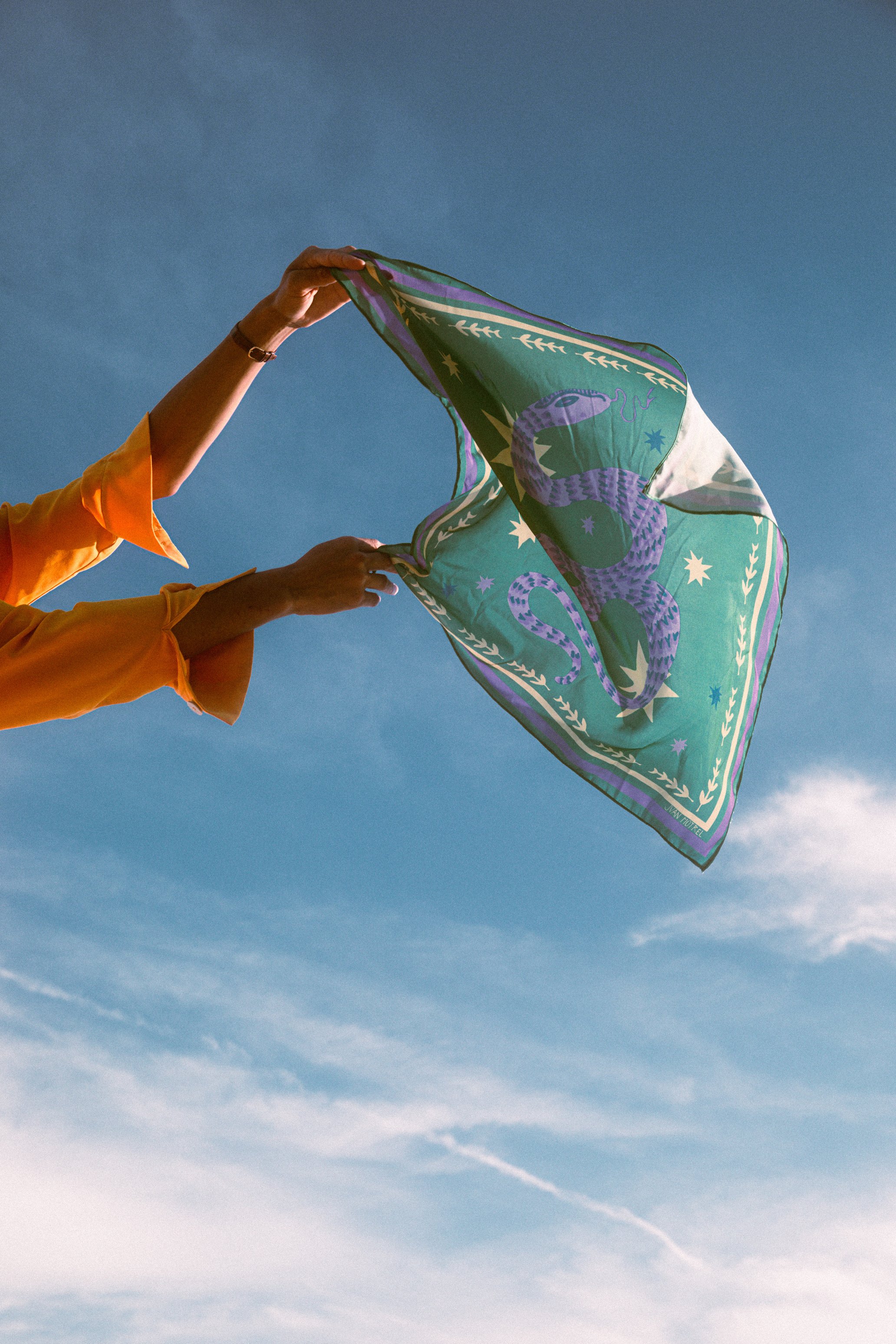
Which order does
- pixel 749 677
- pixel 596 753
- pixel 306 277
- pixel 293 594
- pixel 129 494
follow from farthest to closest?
pixel 749 677 → pixel 596 753 → pixel 306 277 → pixel 129 494 → pixel 293 594

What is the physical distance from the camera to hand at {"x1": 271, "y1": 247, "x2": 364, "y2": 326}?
13.5 ft

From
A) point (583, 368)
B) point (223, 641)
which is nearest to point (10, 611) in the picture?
point (223, 641)

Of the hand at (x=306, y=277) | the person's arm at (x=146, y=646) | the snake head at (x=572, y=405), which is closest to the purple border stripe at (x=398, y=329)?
the hand at (x=306, y=277)

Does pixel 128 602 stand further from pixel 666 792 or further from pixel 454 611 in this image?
pixel 666 792

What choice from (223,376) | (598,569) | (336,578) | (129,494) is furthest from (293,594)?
(598,569)

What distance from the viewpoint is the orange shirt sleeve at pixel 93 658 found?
3.23 meters

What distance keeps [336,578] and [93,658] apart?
0.87 metres

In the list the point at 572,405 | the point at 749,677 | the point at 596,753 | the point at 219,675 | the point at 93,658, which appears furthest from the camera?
the point at 749,677

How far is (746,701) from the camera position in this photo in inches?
191

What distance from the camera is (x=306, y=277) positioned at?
164 inches

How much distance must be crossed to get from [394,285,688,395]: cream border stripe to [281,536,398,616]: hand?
1.12 m

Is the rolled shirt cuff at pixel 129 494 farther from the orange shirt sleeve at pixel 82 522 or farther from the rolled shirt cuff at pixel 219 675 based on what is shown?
the rolled shirt cuff at pixel 219 675

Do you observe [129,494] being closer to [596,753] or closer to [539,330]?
[539,330]

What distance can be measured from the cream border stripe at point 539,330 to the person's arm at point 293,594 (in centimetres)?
111
